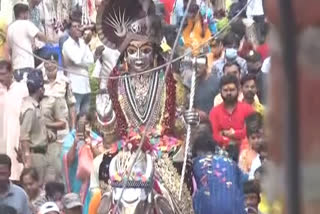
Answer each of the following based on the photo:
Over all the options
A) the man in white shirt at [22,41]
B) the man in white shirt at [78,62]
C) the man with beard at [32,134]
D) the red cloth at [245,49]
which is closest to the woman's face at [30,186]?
the man with beard at [32,134]

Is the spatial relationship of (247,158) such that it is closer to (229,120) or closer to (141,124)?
(229,120)

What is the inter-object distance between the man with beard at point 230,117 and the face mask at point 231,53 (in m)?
1.20

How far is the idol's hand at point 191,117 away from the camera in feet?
28.5

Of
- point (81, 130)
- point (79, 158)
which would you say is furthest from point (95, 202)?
point (81, 130)

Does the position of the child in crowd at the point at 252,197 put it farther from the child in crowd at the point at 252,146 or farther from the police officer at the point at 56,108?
the police officer at the point at 56,108

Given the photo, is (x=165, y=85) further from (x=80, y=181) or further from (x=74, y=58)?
(x=74, y=58)

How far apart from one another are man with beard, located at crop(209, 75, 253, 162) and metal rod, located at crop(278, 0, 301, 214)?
8347 mm

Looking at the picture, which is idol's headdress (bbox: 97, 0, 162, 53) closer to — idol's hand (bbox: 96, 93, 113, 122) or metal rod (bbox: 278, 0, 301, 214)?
idol's hand (bbox: 96, 93, 113, 122)

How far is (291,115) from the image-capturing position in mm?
994

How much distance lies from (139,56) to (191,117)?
0.81 metres

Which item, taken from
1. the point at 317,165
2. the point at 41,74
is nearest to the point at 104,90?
the point at 41,74

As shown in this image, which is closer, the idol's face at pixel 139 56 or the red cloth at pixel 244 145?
the idol's face at pixel 139 56

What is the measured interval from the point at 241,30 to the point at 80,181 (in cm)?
318

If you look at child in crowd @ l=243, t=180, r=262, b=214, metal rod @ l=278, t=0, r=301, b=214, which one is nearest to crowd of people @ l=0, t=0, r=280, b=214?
child in crowd @ l=243, t=180, r=262, b=214
